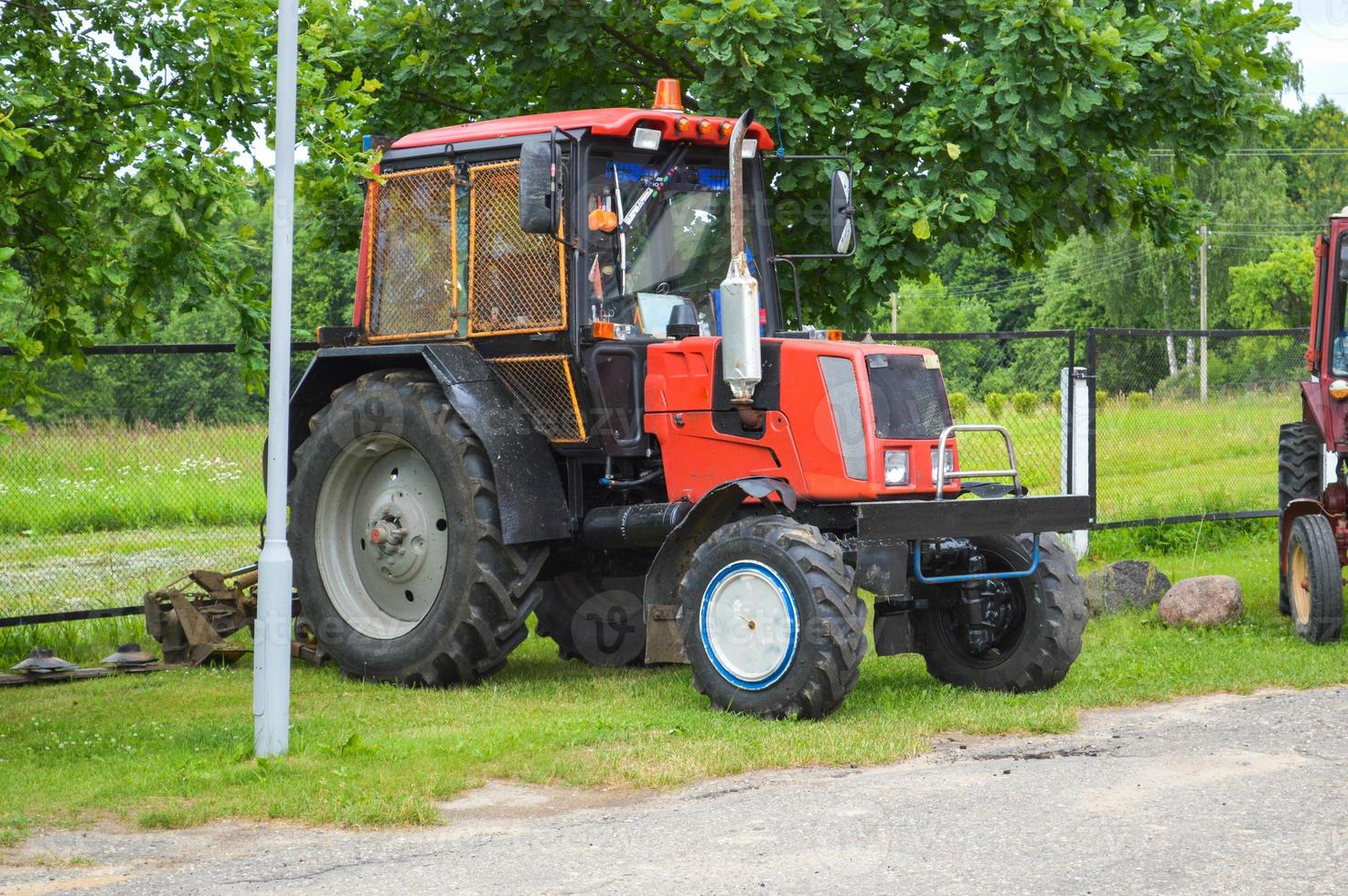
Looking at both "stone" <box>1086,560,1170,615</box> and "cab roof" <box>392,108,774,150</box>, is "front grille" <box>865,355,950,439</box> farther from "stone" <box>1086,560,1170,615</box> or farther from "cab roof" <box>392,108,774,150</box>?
"stone" <box>1086,560,1170,615</box>

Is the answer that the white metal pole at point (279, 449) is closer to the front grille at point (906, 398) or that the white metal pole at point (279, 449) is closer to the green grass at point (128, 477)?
the front grille at point (906, 398)

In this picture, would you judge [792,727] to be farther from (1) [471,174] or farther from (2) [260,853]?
(1) [471,174]

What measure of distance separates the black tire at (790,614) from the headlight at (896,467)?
0.57m

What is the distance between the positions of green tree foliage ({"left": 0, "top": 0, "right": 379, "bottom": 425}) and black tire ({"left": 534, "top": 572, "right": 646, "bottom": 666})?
2.87 metres

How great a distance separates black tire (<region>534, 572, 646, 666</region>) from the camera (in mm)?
10531

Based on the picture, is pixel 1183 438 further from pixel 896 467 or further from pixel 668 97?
pixel 896 467

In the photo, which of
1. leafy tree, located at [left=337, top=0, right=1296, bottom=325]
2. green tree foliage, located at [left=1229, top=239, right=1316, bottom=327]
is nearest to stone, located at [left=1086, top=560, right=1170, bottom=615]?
leafy tree, located at [left=337, top=0, right=1296, bottom=325]

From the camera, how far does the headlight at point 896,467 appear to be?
28.5ft

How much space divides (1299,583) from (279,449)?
7.07 metres

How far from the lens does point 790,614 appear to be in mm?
8188

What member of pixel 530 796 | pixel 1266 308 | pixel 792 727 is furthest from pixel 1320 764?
pixel 1266 308

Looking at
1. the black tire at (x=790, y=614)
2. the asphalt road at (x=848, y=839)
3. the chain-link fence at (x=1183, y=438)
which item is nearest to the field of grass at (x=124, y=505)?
the chain-link fence at (x=1183, y=438)

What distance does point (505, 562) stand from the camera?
941 cm

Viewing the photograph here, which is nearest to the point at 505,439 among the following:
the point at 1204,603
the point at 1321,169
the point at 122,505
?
the point at 122,505
